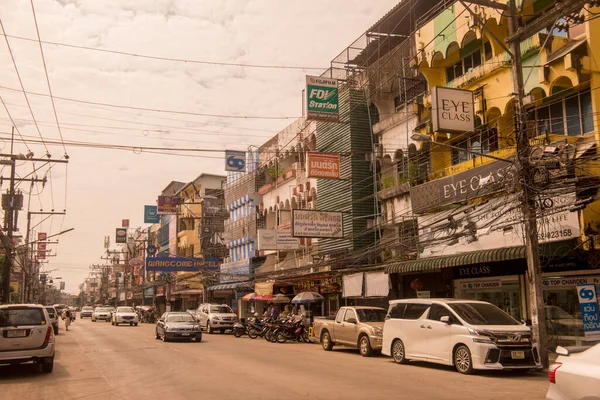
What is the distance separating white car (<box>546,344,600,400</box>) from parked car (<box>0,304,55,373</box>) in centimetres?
1225

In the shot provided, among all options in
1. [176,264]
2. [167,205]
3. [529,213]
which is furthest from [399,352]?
[167,205]

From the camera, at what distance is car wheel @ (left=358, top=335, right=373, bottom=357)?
19.5 m

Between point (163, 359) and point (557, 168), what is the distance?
1313cm

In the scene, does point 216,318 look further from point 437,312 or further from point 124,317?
point 437,312

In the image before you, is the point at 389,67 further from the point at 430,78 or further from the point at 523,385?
the point at 523,385

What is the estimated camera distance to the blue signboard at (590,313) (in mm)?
14172

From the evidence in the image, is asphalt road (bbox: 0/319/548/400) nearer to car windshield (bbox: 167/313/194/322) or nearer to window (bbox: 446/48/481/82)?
car windshield (bbox: 167/313/194/322)

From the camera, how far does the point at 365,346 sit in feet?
64.7

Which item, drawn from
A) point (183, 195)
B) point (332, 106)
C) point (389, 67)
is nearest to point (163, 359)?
point (332, 106)

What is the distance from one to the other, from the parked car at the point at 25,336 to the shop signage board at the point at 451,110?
13.0m

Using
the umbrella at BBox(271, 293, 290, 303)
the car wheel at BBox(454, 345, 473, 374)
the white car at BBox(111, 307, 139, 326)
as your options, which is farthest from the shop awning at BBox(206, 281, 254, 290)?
the car wheel at BBox(454, 345, 473, 374)

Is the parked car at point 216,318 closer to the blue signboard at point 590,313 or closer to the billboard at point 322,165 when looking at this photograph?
the billboard at point 322,165

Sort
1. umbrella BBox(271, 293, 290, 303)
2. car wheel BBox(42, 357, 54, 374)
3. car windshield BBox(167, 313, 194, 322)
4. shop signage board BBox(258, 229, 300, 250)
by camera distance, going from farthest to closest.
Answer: umbrella BBox(271, 293, 290, 303), shop signage board BBox(258, 229, 300, 250), car windshield BBox(167, 313, 194, 322), car wheel BBox(42, 357, 54, 374)

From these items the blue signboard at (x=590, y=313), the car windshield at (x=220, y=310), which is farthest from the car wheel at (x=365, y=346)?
the car windshield at (x=220, y=310)
